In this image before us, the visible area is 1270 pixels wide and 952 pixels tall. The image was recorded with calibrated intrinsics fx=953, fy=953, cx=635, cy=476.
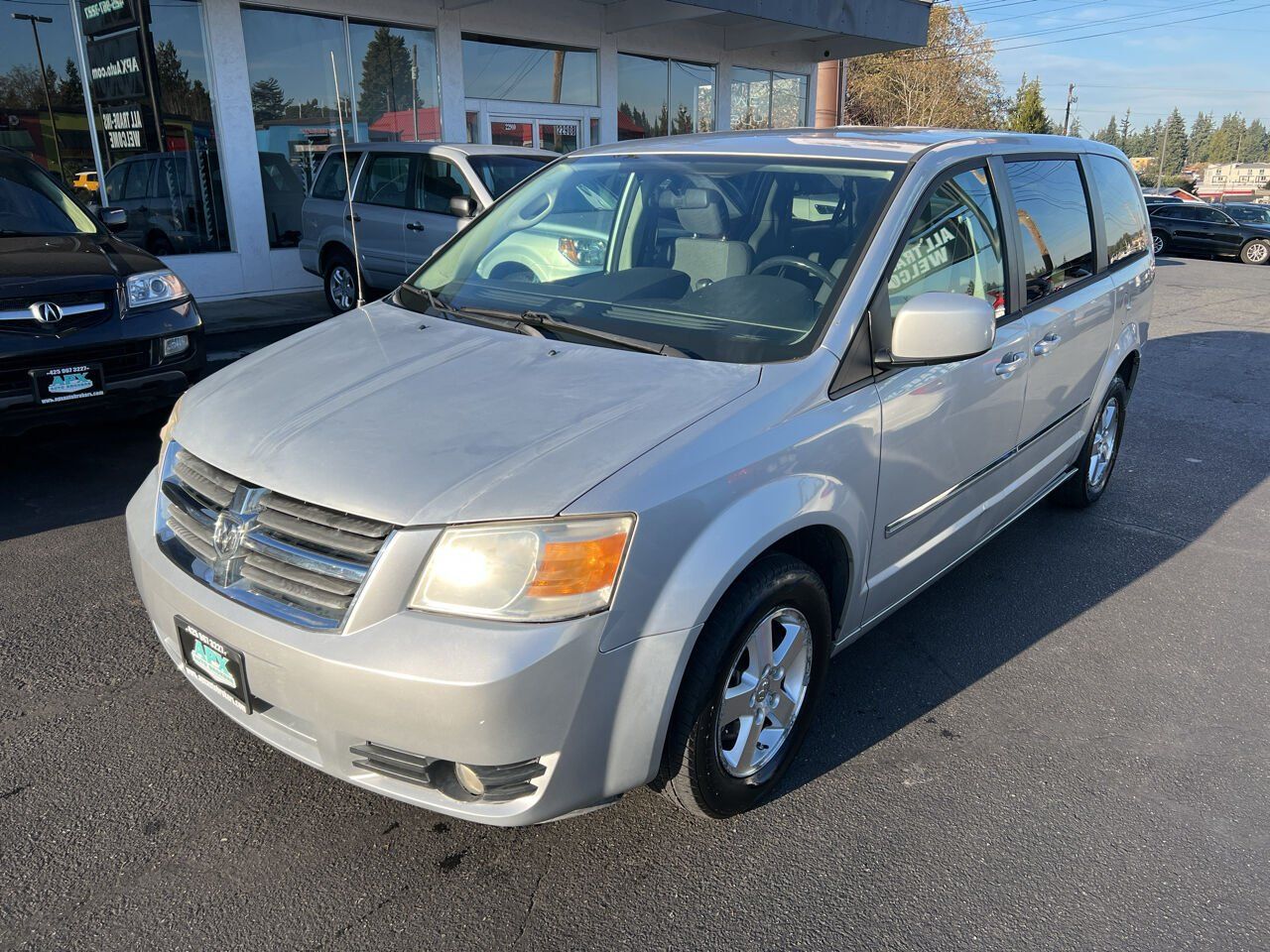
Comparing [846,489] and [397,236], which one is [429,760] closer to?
[846,489]

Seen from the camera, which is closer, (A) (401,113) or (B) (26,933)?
(B) (26,933)

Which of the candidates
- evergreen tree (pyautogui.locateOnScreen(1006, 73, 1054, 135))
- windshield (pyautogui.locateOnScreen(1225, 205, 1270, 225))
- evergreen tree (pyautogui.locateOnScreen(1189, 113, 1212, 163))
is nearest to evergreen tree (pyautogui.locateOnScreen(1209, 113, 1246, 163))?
evergreen tree (pyautogui.locateOnScreen(1189, 113, 1212, 163))

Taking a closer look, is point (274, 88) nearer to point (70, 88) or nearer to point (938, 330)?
point (70, 88)

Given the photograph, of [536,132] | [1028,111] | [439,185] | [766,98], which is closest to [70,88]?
[439,185]

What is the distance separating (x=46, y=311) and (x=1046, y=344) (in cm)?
470

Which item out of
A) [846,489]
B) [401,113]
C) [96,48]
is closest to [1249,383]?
[846,489]

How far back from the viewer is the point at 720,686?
7.72ft

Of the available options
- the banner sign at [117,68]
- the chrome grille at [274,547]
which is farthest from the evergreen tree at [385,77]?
the chrome grille at [274,547]

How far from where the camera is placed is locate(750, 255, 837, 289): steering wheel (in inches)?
113

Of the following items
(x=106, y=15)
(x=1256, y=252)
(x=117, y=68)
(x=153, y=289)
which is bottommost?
(x=1256, y=252)

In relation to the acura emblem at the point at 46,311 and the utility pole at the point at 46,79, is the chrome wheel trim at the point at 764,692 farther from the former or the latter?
the utility pole at the point at 46,79

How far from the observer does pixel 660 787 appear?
2.44 meters

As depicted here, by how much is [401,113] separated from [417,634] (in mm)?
12572

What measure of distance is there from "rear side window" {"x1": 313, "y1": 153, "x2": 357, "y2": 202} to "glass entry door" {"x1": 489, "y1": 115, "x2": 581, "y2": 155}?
352cm
